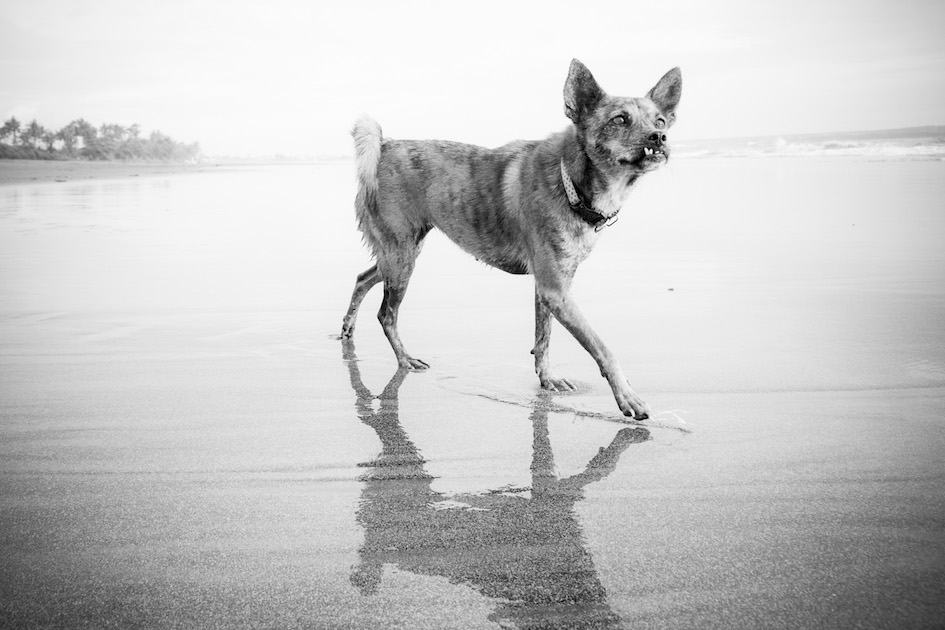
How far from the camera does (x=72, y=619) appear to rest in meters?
1.78

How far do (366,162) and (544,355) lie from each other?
1.87m

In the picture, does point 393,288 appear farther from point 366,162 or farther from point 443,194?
point 366,162

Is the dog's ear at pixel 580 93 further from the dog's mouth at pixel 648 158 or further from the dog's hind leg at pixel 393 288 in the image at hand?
the dog's hind leg at pixel 393 288

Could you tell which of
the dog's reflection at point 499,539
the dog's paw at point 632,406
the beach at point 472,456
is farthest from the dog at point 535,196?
the dog's reflection at point 499,539

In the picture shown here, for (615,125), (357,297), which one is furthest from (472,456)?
(357,297)

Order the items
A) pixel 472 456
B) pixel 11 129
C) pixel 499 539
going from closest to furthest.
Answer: pixel 499 539 → pixel 472 456 → pixel 11 129

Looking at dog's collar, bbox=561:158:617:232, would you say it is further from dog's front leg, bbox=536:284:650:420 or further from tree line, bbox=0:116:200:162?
tree line, bbox=0:116:200:162

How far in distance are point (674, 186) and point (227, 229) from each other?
1103cm

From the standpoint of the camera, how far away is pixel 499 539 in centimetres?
218

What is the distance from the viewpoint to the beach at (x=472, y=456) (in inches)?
74.0

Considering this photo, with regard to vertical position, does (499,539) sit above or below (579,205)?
below

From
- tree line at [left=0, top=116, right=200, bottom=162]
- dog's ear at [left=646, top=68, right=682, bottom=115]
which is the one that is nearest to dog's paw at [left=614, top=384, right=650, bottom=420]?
dog's ear at [left=646, top=68, right=682, bottom=115]

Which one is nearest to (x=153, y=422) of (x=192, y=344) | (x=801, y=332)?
(x=192, y=344)

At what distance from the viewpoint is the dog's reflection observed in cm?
186
